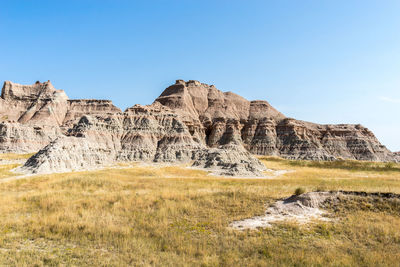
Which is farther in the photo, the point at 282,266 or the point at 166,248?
the point at 166,248

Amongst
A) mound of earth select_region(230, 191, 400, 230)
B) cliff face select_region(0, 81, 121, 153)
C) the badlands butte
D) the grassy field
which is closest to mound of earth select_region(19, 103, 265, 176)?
the badlands butte

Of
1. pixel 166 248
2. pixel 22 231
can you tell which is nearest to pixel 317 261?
pixel 166 248

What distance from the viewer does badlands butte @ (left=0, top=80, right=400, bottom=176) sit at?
164 ft

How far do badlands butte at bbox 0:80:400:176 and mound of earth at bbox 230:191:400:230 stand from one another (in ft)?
83.9

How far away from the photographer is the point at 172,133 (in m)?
76.9

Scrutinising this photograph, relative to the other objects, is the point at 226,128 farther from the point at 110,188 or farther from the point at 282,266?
the point at 282,266

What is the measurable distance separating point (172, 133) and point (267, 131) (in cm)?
5122

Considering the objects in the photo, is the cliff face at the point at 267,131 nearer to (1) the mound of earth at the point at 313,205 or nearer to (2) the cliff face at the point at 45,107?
(2) the cliff face at the point at 45,107

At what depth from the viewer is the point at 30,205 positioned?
15656 millimetres

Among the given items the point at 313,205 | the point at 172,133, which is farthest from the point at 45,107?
the point at 313,205

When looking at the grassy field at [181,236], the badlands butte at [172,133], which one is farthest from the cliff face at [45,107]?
the grassy field at [181,236]

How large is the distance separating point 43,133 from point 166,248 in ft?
354

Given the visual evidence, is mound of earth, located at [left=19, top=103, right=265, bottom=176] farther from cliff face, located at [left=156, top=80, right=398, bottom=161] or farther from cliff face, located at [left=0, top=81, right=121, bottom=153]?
cliff face, located at [left=0, top=81, right=121, bottom=153]

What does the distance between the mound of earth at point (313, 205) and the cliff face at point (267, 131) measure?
8361 centimetres
